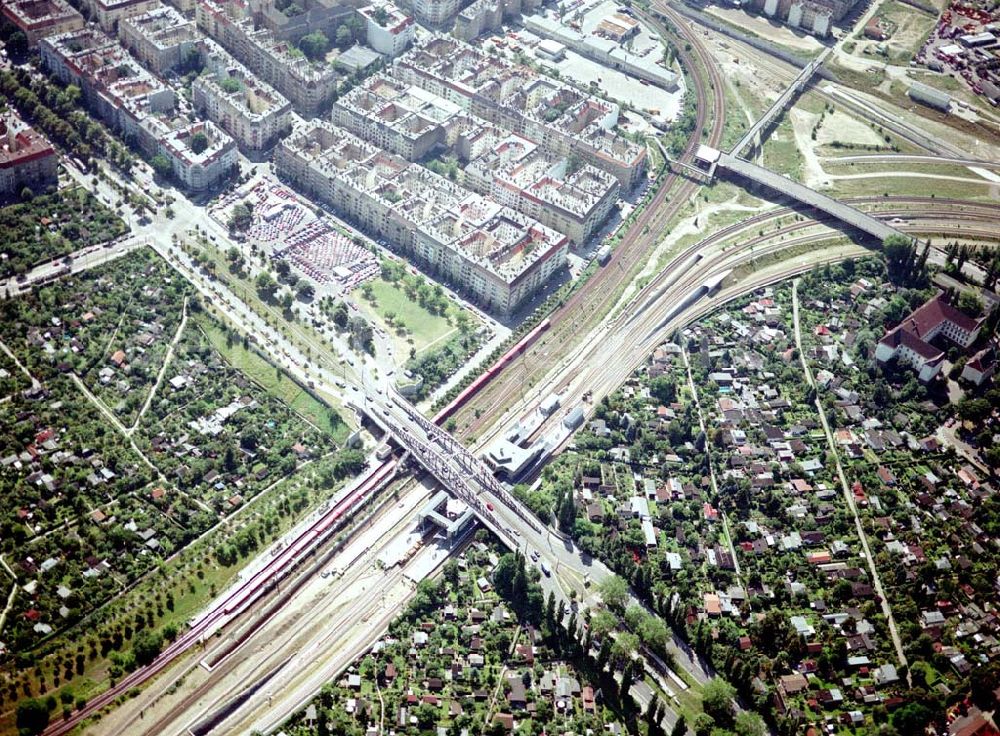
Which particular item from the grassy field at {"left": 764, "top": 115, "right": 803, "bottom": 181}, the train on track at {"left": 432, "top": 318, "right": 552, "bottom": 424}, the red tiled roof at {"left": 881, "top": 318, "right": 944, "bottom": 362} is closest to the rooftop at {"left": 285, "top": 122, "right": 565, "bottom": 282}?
the train on track at {"left": 432, "top": 318, "right": 552, "bottom": 424}

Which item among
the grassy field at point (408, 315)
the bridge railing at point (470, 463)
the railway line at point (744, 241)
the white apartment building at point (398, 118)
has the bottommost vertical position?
the bridge railing at point (470, 463)

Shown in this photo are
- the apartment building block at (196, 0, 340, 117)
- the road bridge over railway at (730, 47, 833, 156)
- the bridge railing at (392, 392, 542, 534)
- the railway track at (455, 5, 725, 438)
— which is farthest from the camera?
the road bridge over railway at (730, 47, 833, 156)

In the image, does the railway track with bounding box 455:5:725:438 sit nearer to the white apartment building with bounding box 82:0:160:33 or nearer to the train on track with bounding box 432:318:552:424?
the train on track with bounding box 432:318:552:424

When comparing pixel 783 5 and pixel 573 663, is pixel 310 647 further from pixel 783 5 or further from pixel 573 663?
pixel 783 5

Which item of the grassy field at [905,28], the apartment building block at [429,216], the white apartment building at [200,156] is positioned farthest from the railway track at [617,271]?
the white apartment building at [200,156]

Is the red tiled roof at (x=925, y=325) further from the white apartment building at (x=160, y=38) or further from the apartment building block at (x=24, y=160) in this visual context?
the white apartment building at (x=160, y=38)

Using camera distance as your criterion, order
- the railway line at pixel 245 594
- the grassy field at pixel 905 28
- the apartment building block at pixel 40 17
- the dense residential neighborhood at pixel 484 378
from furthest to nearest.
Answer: the grassy field at pixel 905 28 < the apartment building block at pixel 40 17 < the dense residential neighborhood at pixel 484 378 < the railway line at pixel 245 594

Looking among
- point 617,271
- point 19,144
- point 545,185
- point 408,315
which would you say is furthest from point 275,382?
point 19,144
